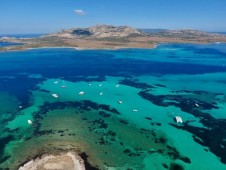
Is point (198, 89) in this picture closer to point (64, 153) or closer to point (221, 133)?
point (221, 133)

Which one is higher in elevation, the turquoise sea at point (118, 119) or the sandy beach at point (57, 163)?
the sandy beach at point (57, 163)

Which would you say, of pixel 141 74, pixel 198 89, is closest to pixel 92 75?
pixel 141 74

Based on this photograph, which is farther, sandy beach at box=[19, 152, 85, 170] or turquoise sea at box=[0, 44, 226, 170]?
turquoise sea at box=[0, 44, 226, 170]

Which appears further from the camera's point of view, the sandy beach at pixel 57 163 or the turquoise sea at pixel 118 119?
the turquoise sea at pixel 118 119

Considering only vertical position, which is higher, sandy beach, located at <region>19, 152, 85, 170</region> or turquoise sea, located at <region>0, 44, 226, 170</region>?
sandy beach, located at <region>19, 152, 85, 170</region>

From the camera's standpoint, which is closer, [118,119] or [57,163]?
[57,163]

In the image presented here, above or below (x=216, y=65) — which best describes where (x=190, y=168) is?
above

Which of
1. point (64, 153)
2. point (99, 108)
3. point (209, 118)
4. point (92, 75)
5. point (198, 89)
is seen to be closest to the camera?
point (64, 153)

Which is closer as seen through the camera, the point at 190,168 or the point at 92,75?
the point at 190,168
